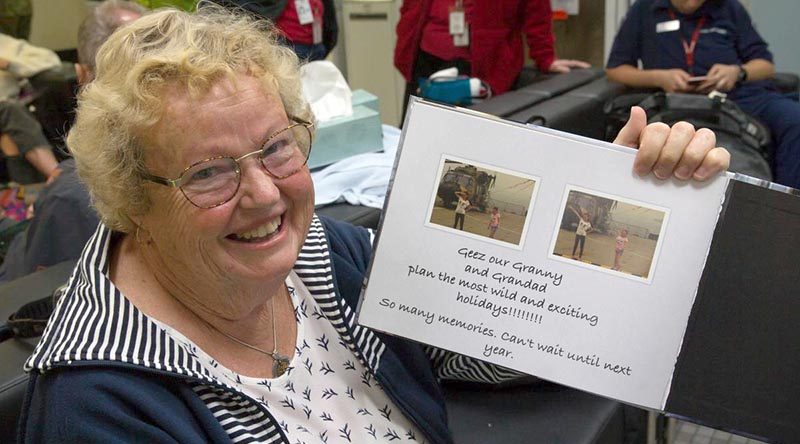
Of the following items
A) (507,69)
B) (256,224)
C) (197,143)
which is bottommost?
(507,69)

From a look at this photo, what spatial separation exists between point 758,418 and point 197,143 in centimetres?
77

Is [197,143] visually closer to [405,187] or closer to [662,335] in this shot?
[405,187]

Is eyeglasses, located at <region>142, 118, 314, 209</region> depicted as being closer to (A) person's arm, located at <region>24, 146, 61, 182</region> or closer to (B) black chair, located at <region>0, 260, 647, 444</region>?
(B) black chair, located at <region>0, 260, 647, 444</region>

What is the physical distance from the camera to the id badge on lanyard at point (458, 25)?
3406mm

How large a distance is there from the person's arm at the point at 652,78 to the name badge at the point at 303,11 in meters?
Answer: 1.37

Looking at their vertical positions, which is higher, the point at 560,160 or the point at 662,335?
the point at 560,160

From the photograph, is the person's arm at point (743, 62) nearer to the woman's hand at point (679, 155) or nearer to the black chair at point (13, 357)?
the woman's hand at point (679, 155)

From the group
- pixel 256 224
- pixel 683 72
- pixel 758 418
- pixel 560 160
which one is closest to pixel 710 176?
pixel 560 160

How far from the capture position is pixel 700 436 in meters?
1.72

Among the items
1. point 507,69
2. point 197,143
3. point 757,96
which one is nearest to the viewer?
point 197,143

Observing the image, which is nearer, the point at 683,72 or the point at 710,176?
the point at 710,176

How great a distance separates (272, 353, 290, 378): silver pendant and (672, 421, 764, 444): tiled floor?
1.10 meters

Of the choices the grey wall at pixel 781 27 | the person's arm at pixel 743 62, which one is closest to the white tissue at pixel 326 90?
Result: the person's arm at pixel 743 62

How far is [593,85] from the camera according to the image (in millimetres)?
3289
